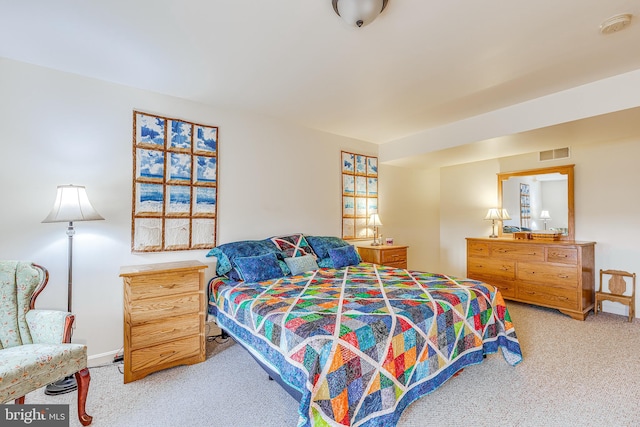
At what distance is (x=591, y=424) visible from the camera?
67.8 inches

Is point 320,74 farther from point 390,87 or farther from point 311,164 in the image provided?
point 311,164

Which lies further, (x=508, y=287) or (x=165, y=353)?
(x=508, y=287)

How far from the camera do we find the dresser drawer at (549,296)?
138 inches

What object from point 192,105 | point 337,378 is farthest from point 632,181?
point 192,105

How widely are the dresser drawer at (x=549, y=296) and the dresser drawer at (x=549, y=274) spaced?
0.24 feet

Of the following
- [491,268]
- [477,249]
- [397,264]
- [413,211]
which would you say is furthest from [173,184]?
[491,268]

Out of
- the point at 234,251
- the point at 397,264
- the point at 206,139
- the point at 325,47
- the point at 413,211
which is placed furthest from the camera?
the point at 413,211

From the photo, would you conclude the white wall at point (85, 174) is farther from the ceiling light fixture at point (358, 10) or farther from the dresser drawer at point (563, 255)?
the dresser drawer at point (563, 255)

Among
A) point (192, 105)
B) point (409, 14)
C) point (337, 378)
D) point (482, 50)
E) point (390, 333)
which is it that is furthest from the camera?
point (192, 105)

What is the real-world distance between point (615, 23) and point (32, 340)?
173 inches

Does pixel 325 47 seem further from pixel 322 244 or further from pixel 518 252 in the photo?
pixel 518 252

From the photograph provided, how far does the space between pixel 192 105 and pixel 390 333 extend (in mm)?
3000

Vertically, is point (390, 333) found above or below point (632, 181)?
below

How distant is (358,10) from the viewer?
1692 mm
